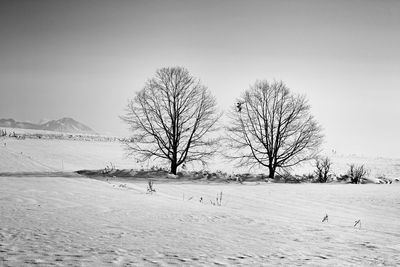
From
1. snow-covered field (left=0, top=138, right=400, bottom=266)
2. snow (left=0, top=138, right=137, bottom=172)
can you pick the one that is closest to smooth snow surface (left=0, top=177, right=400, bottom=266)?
snow-covered field (left=0, top=138, right=400, bottom=266)

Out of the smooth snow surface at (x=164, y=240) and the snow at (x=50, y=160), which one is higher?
the snow at (x=50, y=160)

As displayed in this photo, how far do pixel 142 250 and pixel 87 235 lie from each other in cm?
102

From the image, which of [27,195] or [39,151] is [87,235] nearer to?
[27,195]

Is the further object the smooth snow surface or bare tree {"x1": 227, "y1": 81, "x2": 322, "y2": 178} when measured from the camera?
bare tree {"x1": 227, "y1": 81, "x2": 322, "y2": 178}

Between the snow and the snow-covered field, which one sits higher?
the snow

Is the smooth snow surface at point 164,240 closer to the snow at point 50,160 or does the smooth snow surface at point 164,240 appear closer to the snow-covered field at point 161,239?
the snow-covered field at point 161,239

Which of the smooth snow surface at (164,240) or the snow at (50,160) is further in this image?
the snow at (50,160)

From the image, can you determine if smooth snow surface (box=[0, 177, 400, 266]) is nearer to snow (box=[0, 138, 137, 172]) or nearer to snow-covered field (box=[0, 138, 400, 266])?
snow-covered field (box=[0, 138, 400, 266])

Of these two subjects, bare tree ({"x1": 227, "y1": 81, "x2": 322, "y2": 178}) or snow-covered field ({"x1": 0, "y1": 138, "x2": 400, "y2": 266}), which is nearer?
snow-covered field ({"x1": 0, "y1": 138, "x2": 400, "y2": 266})

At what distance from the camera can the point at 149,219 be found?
5.68 meters

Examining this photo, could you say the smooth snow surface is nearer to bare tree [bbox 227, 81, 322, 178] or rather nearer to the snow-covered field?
the snow-covered field

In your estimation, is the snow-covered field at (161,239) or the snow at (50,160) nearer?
the snow-covered field at (161,239)

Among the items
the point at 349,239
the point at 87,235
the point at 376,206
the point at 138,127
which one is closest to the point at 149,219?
the point at 87,235

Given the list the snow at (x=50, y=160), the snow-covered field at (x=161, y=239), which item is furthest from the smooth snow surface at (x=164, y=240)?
the snow at (x=50, y=160)
